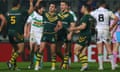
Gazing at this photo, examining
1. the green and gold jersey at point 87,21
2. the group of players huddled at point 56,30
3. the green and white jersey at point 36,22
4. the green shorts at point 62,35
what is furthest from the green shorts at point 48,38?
the green and white jersey at point 36,22

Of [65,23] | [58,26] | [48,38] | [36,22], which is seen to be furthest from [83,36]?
[36,22]

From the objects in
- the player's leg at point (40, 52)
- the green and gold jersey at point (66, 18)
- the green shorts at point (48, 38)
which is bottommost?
the player's leg at point (40, 52)

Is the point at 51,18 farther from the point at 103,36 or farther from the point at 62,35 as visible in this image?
the point at 103,36

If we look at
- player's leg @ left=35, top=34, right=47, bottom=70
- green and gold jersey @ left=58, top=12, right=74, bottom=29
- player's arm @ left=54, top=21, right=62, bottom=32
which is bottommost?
player's leg @ left=35, top=34, right=47, bottom=70

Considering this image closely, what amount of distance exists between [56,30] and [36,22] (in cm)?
125

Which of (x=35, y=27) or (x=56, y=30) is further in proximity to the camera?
(x=35, y=27)

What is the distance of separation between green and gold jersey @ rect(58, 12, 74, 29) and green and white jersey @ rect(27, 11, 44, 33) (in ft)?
2.86

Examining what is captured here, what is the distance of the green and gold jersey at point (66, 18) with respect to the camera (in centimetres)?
2064

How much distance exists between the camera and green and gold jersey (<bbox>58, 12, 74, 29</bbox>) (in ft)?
67.7

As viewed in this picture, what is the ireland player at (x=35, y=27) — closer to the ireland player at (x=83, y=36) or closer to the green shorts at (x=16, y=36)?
the green shorts at (x=16, y=36)

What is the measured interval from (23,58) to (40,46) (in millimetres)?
7117

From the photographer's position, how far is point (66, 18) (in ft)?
67.9

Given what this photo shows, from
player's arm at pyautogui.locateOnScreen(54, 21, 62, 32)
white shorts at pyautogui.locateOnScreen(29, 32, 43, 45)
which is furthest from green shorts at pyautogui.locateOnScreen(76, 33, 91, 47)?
white shorts at pyautogui.locateOnScreen(29, 32, 43, 45)

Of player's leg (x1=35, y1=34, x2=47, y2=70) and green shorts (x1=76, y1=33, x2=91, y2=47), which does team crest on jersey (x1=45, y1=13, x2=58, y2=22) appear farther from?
green shorts (x1=76, y1=33, x2=91, y2=47)
